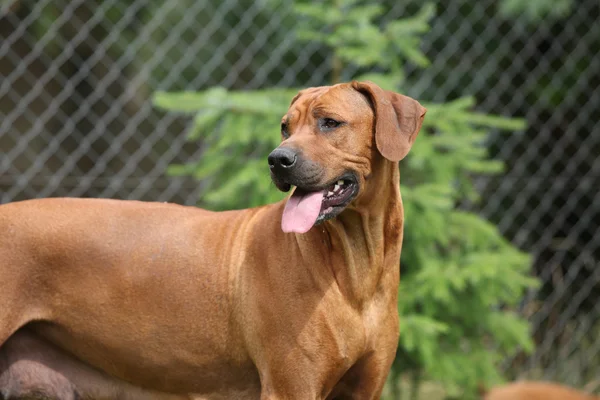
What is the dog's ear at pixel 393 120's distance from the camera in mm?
2947

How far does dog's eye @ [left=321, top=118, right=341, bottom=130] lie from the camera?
2958 millimetres

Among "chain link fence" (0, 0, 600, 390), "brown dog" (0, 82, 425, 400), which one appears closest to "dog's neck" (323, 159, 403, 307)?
"brown dog" (0, 82, 425, 400)

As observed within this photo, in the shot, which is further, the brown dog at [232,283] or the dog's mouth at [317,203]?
the brown dog at [232,283]

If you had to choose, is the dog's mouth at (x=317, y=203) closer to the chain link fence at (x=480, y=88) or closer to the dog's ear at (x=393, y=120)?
the dog's ear at (x=393, y=120)

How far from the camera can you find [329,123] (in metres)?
2.97

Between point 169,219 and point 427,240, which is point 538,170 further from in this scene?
point 169,219

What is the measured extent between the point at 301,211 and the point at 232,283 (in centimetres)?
44

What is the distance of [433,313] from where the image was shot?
4859 millimetres

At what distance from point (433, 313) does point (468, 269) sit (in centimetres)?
30

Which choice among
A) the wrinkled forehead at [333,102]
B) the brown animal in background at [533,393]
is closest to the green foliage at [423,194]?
the brown animal in background at [533,393]

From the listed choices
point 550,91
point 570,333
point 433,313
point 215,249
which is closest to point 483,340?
point 433,313

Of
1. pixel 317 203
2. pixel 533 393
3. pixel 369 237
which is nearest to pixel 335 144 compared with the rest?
pixel 317 203

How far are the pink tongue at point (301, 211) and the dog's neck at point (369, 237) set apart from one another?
21cm

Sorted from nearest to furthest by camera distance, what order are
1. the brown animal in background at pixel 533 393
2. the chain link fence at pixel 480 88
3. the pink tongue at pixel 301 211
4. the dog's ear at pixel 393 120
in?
the pink tongue at pixel 301 211 → the dog's ear at pixel 393 120 → the brown animal in background at pixel 533 393 → the chain link fence at pixel 480 88
